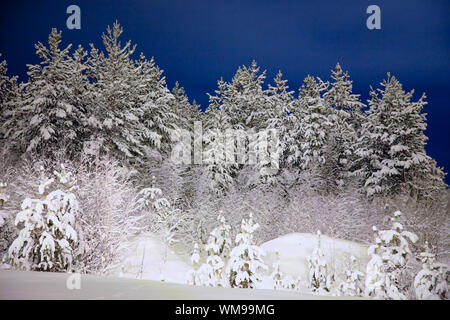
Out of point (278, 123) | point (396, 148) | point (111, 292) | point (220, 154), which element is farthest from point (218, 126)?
point (111, 292)

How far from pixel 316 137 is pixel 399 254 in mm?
24609

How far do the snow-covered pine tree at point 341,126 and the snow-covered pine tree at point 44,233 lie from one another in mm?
27022

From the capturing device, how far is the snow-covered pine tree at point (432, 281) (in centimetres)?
820

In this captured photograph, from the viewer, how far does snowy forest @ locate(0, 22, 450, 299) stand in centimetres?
1927

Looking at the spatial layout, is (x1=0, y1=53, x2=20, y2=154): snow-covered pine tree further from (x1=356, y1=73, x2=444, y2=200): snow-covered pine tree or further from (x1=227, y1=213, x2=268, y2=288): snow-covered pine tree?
(x1=356, y1=73, x2=444, y2=200): snow-covered pine tree

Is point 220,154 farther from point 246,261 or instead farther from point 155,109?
point 246,261

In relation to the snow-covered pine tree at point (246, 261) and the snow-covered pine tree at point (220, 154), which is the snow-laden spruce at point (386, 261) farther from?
the snow-covered pine tree at point (220, 154)

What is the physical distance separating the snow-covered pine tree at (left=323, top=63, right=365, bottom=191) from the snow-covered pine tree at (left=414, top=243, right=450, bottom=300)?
23.9 metres

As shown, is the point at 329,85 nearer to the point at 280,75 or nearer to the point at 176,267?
the point at 280,75

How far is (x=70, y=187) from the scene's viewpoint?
412 inches

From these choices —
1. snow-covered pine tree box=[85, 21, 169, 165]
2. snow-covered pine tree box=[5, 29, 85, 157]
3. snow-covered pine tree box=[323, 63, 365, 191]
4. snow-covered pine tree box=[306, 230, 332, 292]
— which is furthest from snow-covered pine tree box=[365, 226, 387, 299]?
snow-covered pine tree box=[323, 63, 365, 191]

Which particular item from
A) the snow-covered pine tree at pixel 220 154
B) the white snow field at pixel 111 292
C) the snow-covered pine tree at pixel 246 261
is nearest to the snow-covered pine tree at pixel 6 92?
the snow-covered pine tree at pixel 220 154

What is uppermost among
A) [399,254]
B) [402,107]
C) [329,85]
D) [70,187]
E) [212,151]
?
[329,85]
